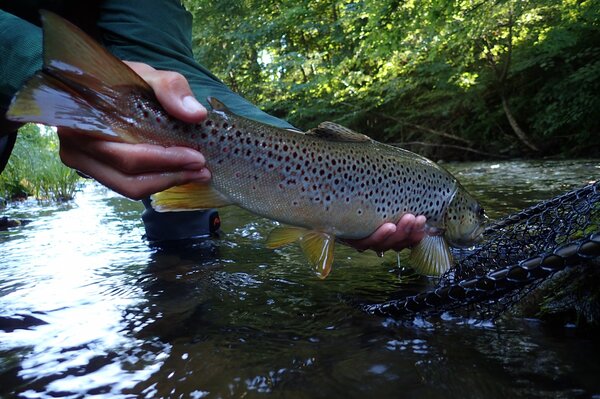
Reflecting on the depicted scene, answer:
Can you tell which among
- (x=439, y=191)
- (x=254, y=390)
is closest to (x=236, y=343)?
(x=254, y=390)

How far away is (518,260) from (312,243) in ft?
3.05

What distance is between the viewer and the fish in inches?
56.8

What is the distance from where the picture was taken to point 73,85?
1471mm

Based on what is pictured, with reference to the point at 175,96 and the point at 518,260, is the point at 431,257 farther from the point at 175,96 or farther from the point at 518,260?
Answer: the point at 175,96

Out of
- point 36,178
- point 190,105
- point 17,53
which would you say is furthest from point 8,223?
point 190,105

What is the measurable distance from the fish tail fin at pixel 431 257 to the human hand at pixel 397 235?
4cm

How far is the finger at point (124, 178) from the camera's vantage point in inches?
66.0

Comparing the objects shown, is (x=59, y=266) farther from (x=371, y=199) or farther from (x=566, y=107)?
(x=566, y=107)

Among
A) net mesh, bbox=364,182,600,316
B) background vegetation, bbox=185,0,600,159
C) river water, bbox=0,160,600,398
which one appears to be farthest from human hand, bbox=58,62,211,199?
background vegetation, bbox=185,0,600,159

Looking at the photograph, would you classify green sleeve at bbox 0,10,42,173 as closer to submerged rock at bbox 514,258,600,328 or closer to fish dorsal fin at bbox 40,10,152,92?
fish dorsal fin at bbox 40,10,152,92

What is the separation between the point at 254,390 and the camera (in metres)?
1.49

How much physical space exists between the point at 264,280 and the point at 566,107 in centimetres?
1008

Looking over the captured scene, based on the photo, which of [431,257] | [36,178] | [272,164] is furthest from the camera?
[36,178]

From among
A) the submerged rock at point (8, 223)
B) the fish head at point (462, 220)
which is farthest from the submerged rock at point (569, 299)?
the submerged rock at point (8, 223)
